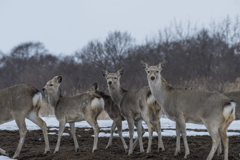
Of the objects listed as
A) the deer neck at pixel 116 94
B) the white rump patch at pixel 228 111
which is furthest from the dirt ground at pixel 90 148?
the deer neck at pixel 116 94

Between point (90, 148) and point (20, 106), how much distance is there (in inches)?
88.5

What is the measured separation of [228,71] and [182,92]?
38441 millimetres

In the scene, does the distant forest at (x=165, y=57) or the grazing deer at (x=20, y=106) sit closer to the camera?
the grazing deer at (x=20, y=106)

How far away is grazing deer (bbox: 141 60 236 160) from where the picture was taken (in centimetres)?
678

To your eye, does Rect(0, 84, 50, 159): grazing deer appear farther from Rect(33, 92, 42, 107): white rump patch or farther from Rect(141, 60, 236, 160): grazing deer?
Rect(141, 60, 236, 160): grazing deer

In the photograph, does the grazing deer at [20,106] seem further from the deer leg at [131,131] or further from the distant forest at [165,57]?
the distant forest at [165,57]

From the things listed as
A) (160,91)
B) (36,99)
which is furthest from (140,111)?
(36,99)

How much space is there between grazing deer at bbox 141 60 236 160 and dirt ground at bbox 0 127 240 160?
2.21ft

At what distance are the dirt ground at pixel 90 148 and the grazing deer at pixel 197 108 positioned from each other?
673mm

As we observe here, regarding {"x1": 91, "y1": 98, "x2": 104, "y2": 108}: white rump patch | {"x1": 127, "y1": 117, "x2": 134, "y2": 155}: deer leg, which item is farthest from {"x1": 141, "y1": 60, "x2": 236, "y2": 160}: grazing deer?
{"x1": 91, "y1": 98, "x2": 104, "y2": 108}: white rump patch

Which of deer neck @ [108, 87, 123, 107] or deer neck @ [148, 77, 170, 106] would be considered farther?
deer neck @ [108, 87, 123, 107]

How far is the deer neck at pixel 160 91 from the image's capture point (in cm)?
795

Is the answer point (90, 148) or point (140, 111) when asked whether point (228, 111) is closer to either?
point (140, 111)

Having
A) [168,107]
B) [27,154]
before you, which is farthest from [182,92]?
[27,154]
